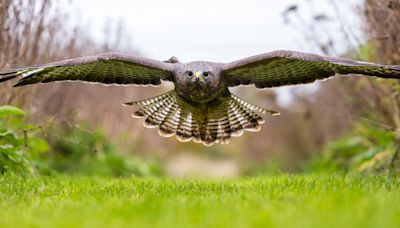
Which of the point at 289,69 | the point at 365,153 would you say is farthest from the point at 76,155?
the point at 289,69

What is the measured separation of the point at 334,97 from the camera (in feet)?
55.5

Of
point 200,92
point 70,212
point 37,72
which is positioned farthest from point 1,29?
point 70,212

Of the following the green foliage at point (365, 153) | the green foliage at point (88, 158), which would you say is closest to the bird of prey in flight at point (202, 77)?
the green foliage at point (365, 153)

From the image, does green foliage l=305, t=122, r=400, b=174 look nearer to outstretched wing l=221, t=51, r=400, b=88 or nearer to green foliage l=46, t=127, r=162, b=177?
outstretched wing l=221, t=51, r=400, b=88

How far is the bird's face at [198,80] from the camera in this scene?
8.91 metres

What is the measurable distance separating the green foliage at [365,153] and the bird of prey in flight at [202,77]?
2121 millimetres

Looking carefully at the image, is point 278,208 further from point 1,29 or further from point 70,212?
point 1,29

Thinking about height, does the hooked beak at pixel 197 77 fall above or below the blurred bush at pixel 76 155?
above

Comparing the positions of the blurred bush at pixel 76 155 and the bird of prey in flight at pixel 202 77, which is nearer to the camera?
the bird of prey in flight at pixel 202 77

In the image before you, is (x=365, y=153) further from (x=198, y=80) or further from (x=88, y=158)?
(x=88, y=158)

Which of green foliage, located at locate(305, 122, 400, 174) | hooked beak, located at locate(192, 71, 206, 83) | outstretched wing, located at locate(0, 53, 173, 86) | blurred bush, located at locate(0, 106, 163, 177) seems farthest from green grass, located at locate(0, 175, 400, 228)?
blurred bush, located at locate(0, 106, 163, 177)

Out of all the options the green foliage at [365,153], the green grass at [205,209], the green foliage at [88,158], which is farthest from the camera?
the green foliage at [88,158]

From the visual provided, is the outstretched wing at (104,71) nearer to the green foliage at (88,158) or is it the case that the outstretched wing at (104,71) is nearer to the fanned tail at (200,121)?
the fanned tail at (200,121)

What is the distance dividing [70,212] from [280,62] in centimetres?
436
